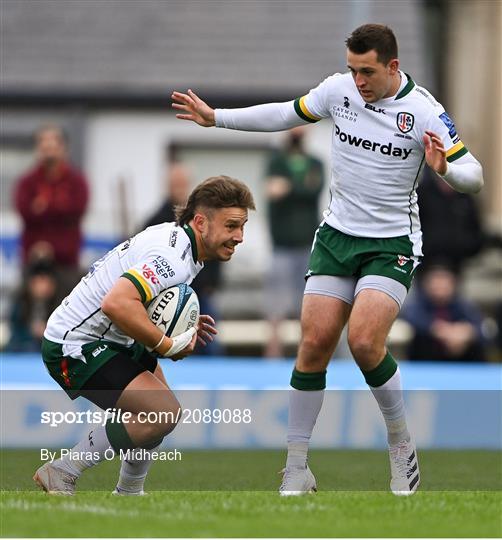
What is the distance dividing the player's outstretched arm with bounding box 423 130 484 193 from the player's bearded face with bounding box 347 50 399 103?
322 millimetres

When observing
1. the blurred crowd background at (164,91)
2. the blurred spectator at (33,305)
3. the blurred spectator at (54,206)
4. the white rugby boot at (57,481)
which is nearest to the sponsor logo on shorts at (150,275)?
the white rugby boot at (57,481)

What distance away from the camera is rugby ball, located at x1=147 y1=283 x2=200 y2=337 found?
23.5ft

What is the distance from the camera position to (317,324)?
7738 mm

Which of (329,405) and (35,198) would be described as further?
(35,198)

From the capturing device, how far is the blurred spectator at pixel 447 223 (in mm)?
14227

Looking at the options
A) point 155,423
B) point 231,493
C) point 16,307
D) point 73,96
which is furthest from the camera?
point 73,96

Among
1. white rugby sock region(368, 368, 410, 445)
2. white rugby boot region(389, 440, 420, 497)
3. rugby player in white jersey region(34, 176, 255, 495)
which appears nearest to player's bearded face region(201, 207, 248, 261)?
rugby player in white jersey region(34, 176, 255, 495)

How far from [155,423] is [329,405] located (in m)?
4.07

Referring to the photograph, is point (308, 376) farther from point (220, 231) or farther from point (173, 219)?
point (173, 219)

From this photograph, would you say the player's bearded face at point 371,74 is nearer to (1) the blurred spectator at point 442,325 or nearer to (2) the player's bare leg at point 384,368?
(2) the player's bare leg at point 384,368

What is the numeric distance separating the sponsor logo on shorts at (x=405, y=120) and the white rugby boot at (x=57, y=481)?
2380 millimetres

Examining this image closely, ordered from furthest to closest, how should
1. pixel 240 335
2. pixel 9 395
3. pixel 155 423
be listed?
pixel 240 335
pixel 9 395
pixel 155 423

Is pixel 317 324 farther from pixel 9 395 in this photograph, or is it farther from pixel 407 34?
pixel 407 34

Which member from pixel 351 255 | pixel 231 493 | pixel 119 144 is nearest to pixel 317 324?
pixel 351 255
